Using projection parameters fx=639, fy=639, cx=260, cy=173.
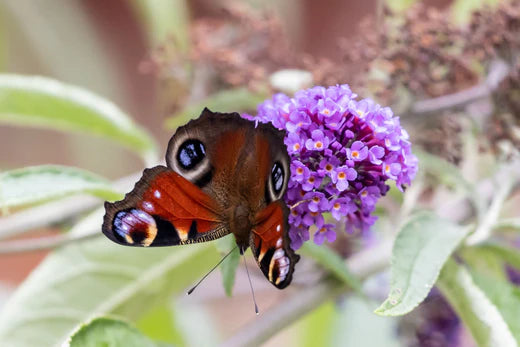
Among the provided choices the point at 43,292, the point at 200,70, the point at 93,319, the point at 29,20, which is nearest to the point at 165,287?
the point at 43,292

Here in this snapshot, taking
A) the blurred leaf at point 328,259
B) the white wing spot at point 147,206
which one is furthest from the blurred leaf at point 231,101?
the white wing spot at point 147,206

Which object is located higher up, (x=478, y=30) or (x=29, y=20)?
(x=29, y=20)

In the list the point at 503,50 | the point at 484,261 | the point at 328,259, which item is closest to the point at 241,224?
the point at 328,259

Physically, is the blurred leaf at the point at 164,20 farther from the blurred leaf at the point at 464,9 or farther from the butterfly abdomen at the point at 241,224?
the butterfly abdomen at the point at 241,224

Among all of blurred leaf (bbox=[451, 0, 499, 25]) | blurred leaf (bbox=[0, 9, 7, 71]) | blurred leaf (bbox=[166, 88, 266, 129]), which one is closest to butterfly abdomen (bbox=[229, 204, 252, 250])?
blurred leaf (bbox=[166, 88, 266, 129])

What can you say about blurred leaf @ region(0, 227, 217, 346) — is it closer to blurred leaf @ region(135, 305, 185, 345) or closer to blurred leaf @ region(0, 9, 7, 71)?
blurred leaf @ region(135, 305, 185, 345)

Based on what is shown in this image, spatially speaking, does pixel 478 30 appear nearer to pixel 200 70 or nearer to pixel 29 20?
pixel 200 70

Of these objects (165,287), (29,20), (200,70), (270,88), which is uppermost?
(29,20)

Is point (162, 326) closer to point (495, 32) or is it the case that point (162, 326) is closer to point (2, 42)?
point (495, 32)
